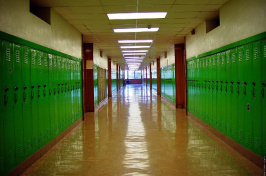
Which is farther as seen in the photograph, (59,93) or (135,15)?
(135,15)

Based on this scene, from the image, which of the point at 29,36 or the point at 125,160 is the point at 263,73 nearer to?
the point at 125,160

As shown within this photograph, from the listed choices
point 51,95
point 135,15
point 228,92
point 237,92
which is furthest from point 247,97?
point 51,95

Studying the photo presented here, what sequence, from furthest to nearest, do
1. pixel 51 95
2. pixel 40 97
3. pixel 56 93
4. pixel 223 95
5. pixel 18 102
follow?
pixel 56 93, pixel 223 95, pixel 51 95, pixel 40 97, pixel 18 102

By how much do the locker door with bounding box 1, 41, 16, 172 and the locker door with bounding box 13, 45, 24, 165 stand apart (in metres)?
0.08

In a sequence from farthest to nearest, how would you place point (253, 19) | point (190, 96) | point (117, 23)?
1. point (190, 96)
2. point (117, 23)
3. point (253, 19)

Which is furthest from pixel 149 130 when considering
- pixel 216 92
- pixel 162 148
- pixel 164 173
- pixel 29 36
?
pixel 29 36

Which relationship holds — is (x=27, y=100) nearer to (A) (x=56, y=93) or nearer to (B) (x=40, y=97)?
(B) (x=40, y=97)

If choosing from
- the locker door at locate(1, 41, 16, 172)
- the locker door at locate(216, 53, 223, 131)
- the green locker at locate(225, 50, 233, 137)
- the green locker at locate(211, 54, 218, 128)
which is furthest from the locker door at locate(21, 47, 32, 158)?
the green locker at locate(211, 54, 218, 128)

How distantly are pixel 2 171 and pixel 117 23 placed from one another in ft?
14.8

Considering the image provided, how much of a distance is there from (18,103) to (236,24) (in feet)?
12.9

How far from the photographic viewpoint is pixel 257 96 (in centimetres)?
345

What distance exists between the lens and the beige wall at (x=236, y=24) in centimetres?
347

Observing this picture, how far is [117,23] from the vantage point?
621 cm

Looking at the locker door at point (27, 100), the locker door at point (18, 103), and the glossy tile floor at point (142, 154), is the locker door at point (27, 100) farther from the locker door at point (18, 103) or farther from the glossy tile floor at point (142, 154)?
the glossy tile floor at point (142, 154)
